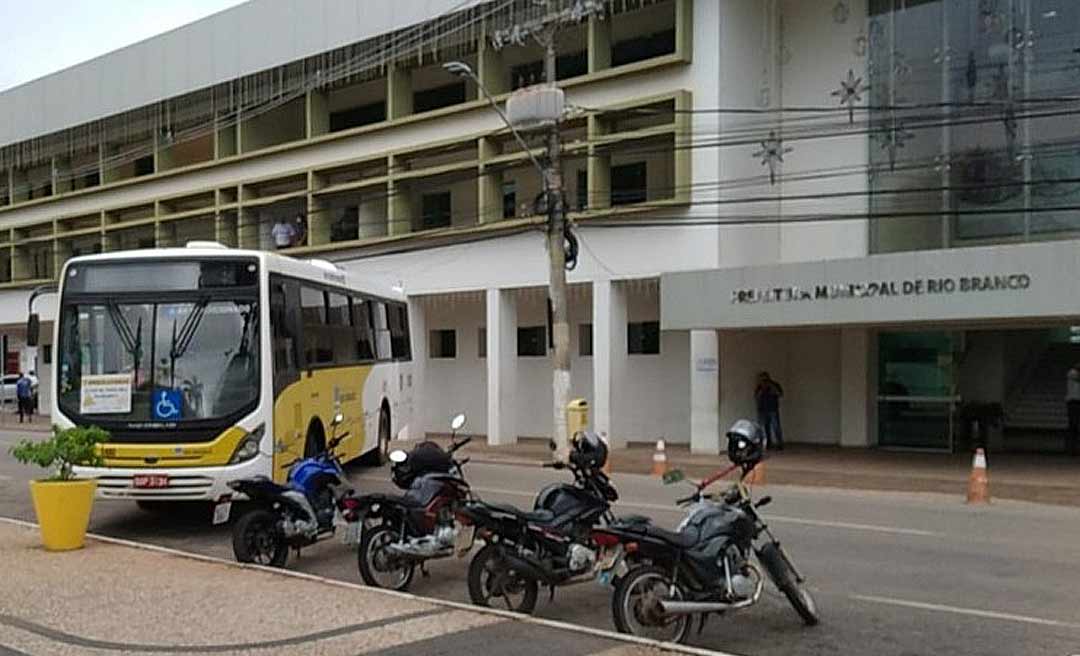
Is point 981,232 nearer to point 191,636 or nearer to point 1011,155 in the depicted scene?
point 1011,155

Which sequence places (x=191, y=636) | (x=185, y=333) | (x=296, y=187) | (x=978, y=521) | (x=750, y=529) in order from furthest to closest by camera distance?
(x=296, y=187)
(x=978, y=521)
(x=185, y=333)
(x=750, y=529)
(x=191, y=636)

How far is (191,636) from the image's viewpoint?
23.9 feet

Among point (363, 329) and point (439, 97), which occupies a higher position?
point (439, 97)

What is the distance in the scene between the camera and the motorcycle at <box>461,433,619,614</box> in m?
8.38

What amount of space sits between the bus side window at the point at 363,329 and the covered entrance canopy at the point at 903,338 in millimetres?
7517

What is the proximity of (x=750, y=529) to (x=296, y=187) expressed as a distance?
29267mm

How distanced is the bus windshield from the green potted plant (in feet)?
3.65

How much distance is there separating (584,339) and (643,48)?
779 centimetres

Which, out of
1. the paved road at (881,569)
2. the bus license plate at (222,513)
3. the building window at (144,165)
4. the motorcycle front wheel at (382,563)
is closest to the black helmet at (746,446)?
the paved road at (881,569)

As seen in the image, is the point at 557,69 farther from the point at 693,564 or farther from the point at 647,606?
the point at 647,606

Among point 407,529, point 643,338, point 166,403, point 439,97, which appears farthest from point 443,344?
point 407,529

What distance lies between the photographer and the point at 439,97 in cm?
3419

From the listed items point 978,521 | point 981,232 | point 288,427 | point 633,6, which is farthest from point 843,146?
point 288,427

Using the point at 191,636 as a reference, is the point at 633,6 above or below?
above
